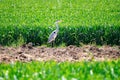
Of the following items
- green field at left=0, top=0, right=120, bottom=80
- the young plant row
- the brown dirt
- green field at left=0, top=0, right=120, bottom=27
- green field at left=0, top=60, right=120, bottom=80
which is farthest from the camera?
green field at left=0, top=0, right=120, bottom=27

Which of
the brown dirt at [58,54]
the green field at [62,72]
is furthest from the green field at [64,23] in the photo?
the green field at [62,72]

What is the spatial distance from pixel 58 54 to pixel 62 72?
6237mm

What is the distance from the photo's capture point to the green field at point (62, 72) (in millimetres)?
7504

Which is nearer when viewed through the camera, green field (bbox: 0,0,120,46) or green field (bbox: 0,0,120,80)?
green field (bbox: 0,0,120,80)

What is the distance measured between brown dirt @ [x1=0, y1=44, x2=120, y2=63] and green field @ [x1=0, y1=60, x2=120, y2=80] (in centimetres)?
403

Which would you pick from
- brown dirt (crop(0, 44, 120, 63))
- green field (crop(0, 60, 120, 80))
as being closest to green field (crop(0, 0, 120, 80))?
green field (crop(0, 60, 120, 80))

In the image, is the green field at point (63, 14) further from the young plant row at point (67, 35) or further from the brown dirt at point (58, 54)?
the brown dirt at point (58, 54)

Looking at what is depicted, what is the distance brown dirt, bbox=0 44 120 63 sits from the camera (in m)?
13.1

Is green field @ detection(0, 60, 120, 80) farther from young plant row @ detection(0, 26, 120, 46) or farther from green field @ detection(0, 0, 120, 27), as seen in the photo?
green field @ detection(0, 0, 120, 27)

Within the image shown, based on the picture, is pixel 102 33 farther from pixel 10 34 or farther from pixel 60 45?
pixel 10 34

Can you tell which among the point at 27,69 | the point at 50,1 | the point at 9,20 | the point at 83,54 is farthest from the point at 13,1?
the point at 27,69

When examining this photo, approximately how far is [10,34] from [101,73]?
33.7 ft

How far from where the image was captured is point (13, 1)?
33.5 meters

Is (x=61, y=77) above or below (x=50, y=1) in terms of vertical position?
above
